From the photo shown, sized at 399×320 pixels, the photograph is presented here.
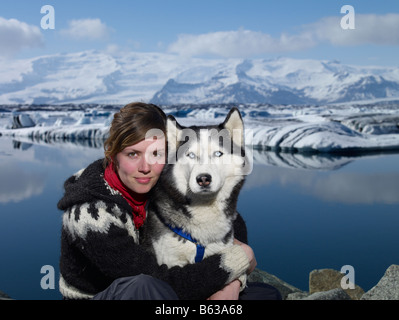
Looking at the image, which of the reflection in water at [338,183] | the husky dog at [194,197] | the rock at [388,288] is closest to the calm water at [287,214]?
the reflection in water at [338,183]

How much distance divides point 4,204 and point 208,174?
8612 mm

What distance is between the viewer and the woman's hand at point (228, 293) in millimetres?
1888

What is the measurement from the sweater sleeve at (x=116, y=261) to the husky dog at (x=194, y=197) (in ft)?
0.54

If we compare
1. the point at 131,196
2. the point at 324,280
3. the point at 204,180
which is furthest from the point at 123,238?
the point at 324,280

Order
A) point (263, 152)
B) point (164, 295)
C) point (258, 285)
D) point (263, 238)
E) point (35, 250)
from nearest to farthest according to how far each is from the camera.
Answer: point (164, 295), point (258, 285), point (35, 250), point (263, 238), point (263, 152)

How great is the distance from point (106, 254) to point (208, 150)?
2.47ft

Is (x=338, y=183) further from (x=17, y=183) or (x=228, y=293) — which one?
(x=228, y=293)

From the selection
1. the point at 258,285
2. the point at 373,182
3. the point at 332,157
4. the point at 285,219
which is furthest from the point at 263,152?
the point at 258,285

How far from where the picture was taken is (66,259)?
186cm

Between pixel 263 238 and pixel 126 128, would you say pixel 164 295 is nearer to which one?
pixel 126 128

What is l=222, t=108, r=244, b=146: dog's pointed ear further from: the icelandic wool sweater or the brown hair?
the icelandic wool sweater

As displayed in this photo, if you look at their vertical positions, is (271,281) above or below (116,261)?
below

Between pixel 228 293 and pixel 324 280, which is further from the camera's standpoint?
pixel 324 280

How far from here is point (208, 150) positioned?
2.08m
